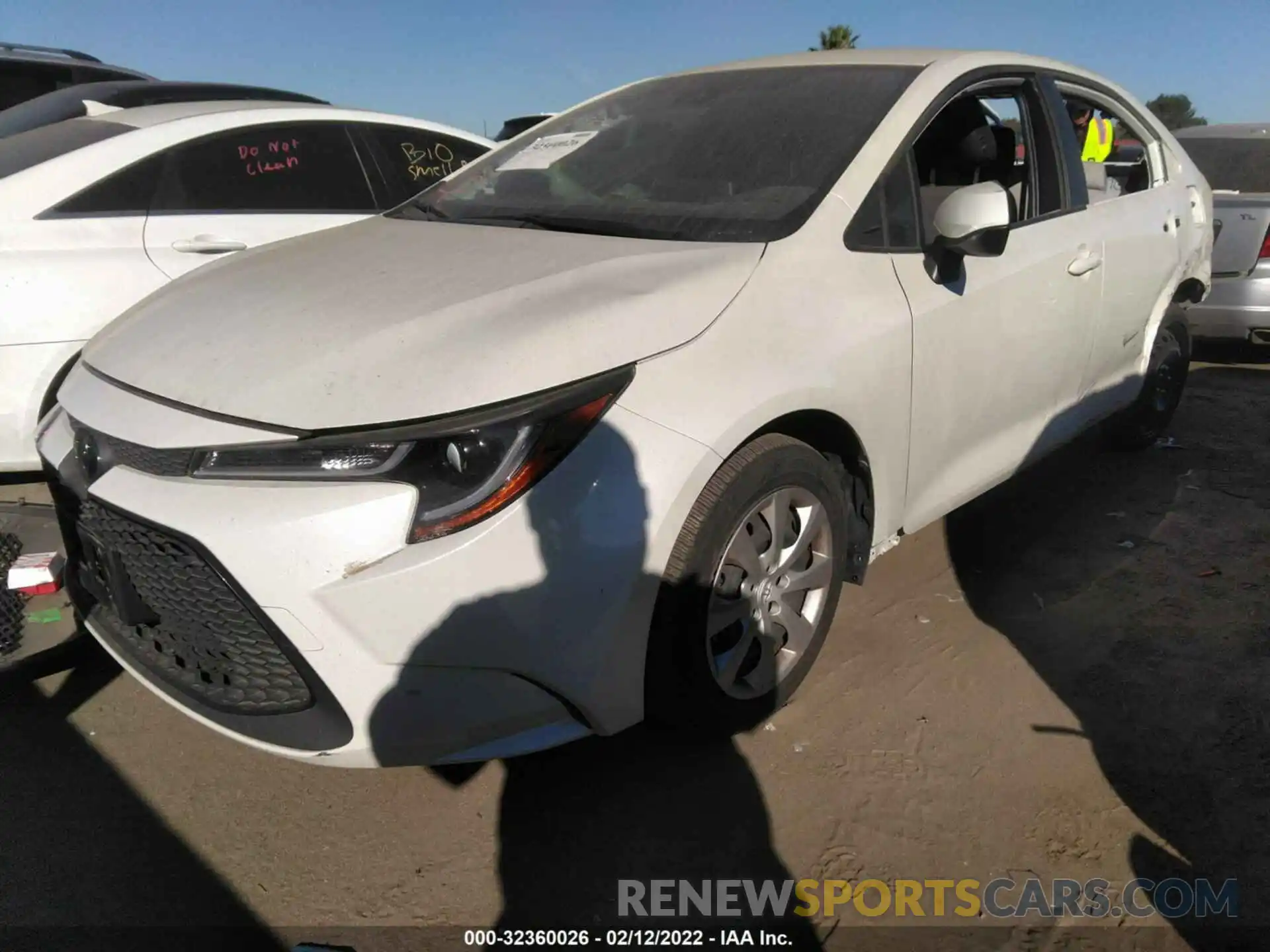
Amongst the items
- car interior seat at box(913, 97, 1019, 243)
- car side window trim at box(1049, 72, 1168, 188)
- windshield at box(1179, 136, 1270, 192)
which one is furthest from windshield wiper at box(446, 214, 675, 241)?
windshield at box(1179, 136, 1270, 192)

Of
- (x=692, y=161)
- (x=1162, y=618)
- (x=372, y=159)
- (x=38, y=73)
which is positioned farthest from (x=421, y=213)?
(x=38, y=73)

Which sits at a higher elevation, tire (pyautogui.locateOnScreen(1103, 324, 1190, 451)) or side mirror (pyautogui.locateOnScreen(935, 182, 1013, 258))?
side mirror (pyautogui.locateOnScreen(935, 182, 1013, 258))

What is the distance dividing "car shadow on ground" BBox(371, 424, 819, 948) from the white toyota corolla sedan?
0.04 feet

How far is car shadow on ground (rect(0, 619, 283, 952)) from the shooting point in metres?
2.00

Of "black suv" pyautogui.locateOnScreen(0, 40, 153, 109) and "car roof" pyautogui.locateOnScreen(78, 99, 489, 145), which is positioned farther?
"black suv" pyautogui.locateOnScreen(0, 40, 153, 109)

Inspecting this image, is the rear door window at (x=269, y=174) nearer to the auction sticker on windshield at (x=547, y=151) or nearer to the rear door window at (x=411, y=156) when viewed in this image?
the rear door window at (x=411, y=156)

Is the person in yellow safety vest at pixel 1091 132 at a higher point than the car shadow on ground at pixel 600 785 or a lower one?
higher

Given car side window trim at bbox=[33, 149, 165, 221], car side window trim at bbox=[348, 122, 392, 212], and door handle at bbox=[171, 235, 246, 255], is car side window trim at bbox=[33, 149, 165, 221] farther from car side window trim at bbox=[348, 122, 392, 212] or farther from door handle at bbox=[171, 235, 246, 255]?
car side window trim at bbox=[348, 122, 392, 212]

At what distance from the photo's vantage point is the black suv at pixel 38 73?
21.3 feet

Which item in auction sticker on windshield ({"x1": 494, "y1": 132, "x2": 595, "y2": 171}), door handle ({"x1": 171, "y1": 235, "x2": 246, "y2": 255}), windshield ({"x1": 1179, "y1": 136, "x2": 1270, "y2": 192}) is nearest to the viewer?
auction sticker on windshield ({"x1": 494, "y1": 132, "x2": 595, "y2": 171})

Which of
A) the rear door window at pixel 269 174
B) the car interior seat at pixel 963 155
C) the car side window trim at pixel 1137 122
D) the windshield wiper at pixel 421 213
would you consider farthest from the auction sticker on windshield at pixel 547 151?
the car side window trim at pixel 1137 122

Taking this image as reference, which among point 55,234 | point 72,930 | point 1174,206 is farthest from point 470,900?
point 1174,206

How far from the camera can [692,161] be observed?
115 inches

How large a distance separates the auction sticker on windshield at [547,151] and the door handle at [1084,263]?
1.72 metres
